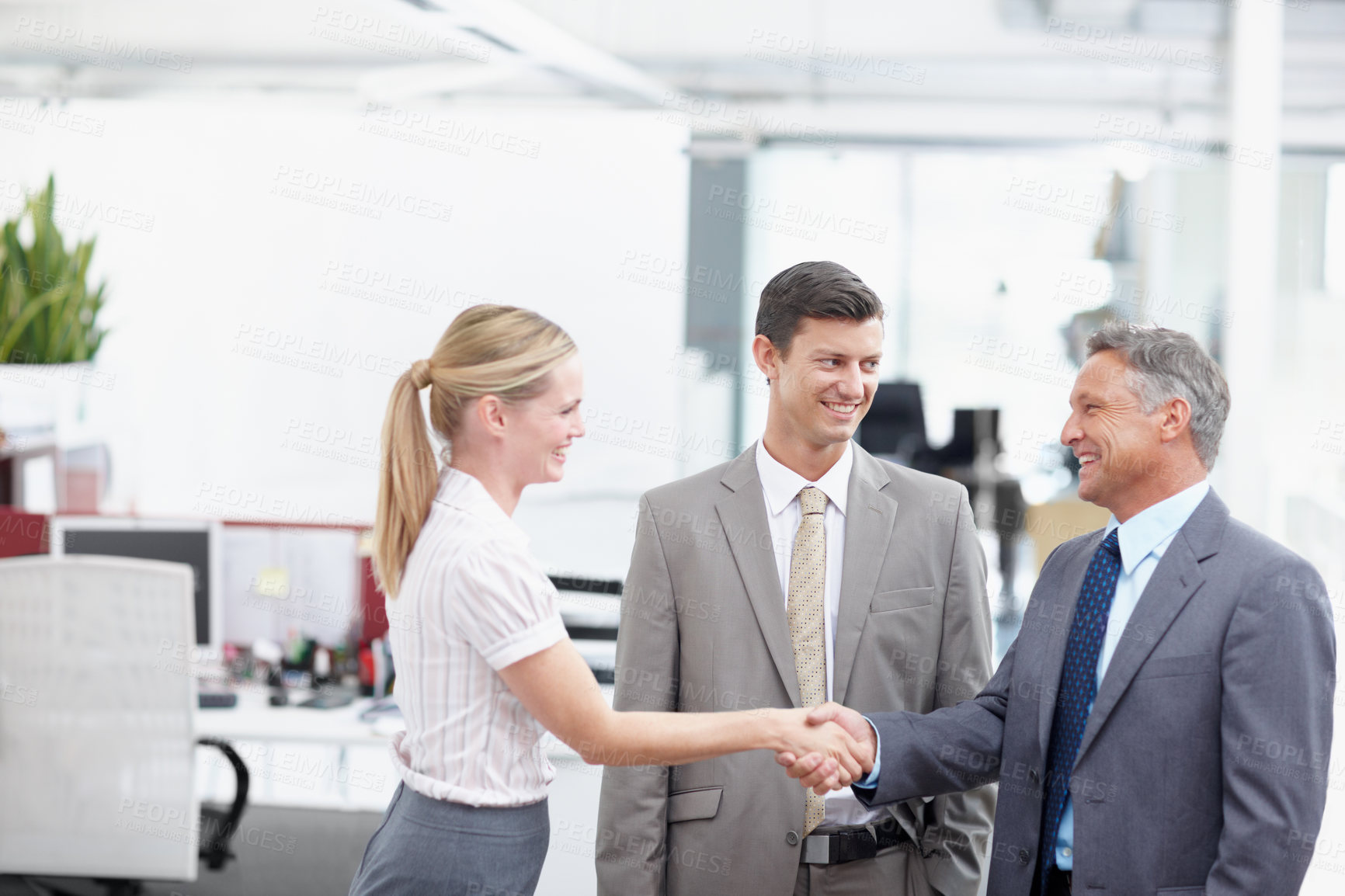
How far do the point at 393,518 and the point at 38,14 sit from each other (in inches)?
256

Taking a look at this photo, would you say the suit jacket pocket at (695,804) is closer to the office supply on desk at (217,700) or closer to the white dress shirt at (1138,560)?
the white dress shirt at (1138,560)

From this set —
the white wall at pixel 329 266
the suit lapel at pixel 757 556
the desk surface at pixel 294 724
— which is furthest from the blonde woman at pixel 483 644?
the white wall at pixel 329 266

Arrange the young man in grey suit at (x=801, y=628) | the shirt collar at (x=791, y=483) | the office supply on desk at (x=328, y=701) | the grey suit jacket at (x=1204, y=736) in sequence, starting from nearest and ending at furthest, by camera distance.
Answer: the grey suit jacket at (x=1204, y=736) < the young man in grey suit at (x=801, y=628) < the shirt collar at (x=791, y=483) < the office supply on desk at (x=328, y=701)

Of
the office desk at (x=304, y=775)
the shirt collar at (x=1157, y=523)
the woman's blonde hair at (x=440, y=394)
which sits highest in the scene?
the woman's blonde hair at (x=440, y=394)

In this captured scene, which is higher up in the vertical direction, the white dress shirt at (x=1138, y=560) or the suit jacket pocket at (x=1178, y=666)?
the white dress shirt at (x=1138, y=560)

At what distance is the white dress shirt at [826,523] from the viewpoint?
5.93 ft

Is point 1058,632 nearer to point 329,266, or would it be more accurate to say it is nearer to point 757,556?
point 757,556

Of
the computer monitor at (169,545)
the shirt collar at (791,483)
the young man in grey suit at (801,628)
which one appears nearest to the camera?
the young man in grey suit at (801,628)

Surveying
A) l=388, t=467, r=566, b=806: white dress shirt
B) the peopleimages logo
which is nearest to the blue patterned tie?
l=388, t=467, r=566, b=806: white dress shirt

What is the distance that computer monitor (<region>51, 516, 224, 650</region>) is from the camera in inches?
148

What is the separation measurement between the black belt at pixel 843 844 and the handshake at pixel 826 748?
0.26 ft

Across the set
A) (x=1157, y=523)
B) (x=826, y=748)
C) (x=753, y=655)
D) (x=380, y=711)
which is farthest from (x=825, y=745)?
(x=380, y=711)

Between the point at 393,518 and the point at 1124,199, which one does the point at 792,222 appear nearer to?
the point at 1124,199

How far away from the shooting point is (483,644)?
1439 mm
